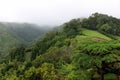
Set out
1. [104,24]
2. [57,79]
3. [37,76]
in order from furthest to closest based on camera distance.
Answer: [104,24] → [37,76] → [57,79]

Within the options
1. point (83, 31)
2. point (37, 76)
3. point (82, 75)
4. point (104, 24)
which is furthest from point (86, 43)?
point (104, 24)

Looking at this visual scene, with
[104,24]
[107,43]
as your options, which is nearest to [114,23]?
[104,24]

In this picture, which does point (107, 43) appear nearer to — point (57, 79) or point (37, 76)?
point (57, 79)

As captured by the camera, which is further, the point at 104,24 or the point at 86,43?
the point at 104,24

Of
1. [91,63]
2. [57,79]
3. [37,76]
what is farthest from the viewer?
[37,76]

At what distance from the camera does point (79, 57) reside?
39.1 meters

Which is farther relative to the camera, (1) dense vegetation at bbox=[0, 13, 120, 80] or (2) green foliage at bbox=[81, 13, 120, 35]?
(2) green foliage at bbox=[81, 13, 120, 35]

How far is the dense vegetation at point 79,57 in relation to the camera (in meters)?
37.9

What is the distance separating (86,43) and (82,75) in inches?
190

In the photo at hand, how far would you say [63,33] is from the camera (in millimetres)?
123000

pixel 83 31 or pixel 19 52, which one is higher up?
pixel 83 31

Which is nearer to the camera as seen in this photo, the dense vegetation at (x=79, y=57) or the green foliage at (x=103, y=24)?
the dense vegetation at (x=79, y=57)

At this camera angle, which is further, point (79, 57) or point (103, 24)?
point (103, 24)

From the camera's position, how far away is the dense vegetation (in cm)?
3791
